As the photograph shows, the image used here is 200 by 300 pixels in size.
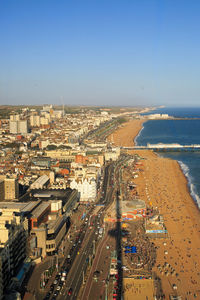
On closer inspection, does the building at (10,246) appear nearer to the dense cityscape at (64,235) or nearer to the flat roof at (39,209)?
the dense cityscape at (64,235)

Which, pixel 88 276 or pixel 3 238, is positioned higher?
pixel 3 238

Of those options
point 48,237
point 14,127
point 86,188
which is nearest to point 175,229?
point 48,237

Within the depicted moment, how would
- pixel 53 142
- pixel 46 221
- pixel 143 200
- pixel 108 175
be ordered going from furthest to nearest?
pixel 53 142
pixel 108 175
pixel 143 200
pixel 46 221

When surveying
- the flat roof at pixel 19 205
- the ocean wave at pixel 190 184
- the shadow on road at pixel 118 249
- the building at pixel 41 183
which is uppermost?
the flat roof at pixel 19 205

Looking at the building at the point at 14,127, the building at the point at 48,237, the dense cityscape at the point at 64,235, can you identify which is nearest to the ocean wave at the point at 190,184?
the dense cityscape at the point at 64,235

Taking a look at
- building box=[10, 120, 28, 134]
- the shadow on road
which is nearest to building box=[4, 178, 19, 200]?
the shadow on road

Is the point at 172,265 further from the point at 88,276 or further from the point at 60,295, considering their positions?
the point at 60,295

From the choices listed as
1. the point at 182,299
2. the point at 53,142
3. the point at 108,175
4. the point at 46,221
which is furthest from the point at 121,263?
the point at 53,142

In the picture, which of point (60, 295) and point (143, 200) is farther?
point (143, 200)

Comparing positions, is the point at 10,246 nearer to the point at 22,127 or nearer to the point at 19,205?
the point at 19,205
